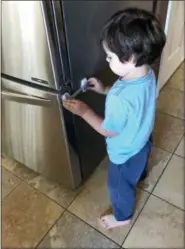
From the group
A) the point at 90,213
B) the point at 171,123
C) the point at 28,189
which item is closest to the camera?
the point at 90,213

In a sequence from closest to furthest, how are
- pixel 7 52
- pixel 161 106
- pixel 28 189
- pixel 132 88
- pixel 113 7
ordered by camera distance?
pixel 132 88 → pixel 7 52 → pixel 113 7 → pixel 28 189 → pixel 161 106

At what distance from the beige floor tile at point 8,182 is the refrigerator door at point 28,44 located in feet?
2.09

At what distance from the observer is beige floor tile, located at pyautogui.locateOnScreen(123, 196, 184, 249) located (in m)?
1.19

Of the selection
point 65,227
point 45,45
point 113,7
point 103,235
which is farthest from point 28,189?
point 113,7

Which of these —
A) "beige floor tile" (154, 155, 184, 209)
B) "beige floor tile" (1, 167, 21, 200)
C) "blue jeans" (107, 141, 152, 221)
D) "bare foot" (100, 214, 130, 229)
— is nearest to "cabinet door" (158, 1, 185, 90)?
"beige floor tile" (154, 155, 184, 209)

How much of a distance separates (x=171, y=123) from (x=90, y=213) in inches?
29.4

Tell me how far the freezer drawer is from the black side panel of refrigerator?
78mm

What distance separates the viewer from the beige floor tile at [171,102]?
177 centimetres

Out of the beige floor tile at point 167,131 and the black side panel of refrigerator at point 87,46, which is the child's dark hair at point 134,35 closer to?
the black side panel of refrigerator at point 87,46

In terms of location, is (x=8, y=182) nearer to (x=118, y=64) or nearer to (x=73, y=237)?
(x=73, y=237)

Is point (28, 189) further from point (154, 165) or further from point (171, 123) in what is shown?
point (171, 123)

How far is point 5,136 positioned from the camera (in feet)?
4.41

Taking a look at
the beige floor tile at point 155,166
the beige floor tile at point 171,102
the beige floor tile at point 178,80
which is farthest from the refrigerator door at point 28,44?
the beige floor tile at point 178,80

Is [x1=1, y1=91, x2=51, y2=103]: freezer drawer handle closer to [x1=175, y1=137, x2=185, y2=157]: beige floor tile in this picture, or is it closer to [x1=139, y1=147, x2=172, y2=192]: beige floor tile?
[x1=139, y1=147, x2=172, y2=192]: beige floor tile
